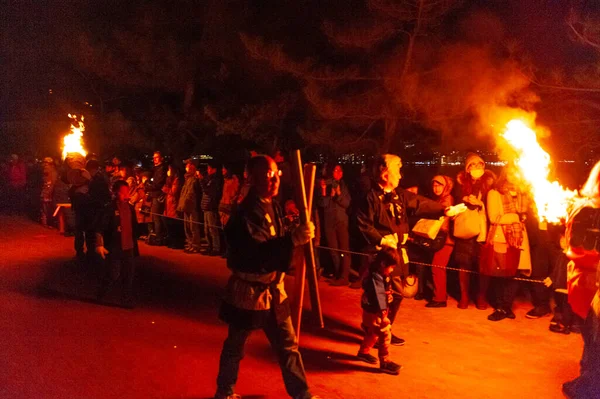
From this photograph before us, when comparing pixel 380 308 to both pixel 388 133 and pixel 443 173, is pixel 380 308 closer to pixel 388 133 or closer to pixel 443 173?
pixel 443 173

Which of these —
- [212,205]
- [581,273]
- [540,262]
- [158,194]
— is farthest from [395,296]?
[158,194]

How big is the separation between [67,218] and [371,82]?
8.67 m

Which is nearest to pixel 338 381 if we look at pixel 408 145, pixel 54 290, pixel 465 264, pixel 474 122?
pixel 465 264

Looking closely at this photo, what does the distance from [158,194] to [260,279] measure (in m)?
9.03

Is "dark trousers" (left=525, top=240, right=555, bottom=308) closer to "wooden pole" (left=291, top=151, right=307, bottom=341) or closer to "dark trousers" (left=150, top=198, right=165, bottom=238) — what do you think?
"wooden pole" (left=291, top=151, right=307, bottom=341)

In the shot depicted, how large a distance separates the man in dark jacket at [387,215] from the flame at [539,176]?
0.85 m

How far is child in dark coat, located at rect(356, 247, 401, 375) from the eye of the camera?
5.66 m

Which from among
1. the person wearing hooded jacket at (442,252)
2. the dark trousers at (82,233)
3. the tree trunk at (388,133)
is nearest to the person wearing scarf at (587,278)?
the person wearing hooded jacket at (442,252)

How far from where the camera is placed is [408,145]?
487 inches

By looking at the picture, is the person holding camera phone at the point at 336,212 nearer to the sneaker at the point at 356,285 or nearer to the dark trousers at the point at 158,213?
the sneaker at the point at 356,285

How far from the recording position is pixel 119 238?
7758 mm

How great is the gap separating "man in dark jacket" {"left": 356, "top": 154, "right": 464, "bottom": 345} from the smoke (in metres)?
3.16

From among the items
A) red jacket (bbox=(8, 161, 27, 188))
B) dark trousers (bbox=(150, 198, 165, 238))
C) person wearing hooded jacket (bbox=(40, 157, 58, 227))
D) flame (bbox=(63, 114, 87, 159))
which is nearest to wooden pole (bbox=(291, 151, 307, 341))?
dark trousers (bbox=(150, 198, 165, 238))

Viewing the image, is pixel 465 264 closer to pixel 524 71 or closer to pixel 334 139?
pixel 524 71
